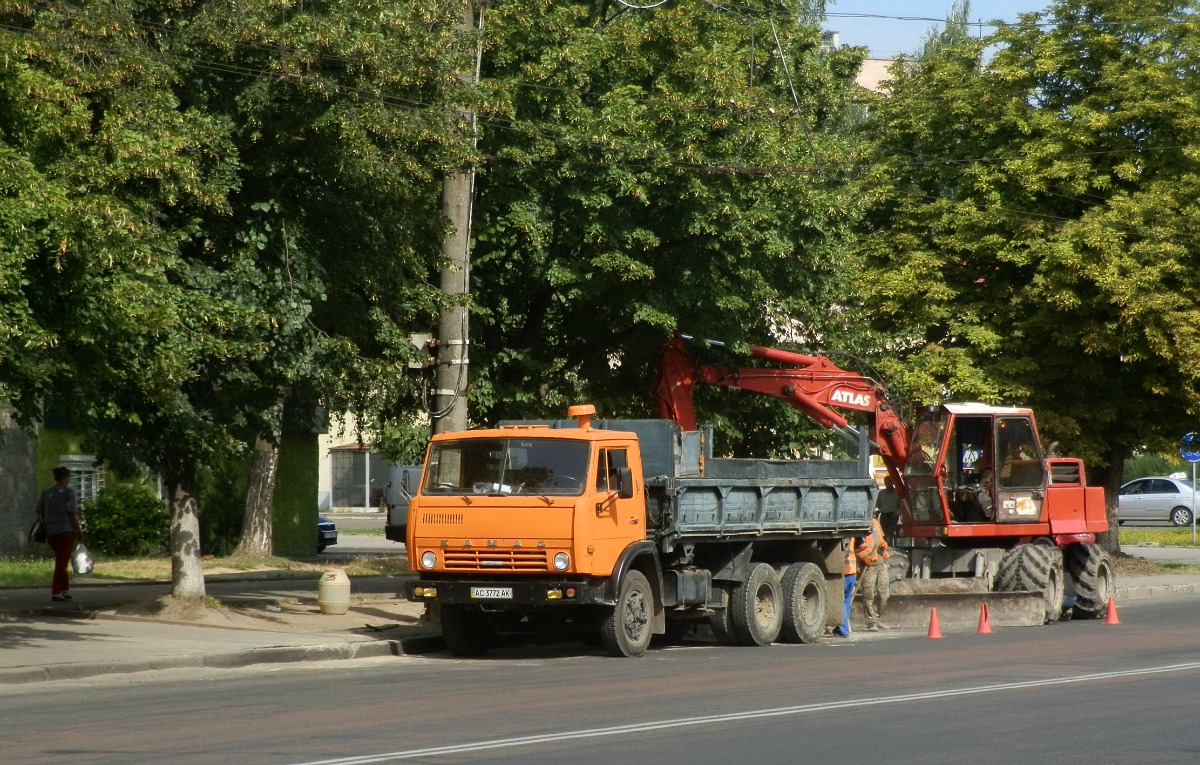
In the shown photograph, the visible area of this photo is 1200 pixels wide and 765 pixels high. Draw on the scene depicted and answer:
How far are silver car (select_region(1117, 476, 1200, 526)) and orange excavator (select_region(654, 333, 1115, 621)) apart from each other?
33448mm

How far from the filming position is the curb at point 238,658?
14.0m

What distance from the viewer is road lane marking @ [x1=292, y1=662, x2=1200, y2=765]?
9.27 metres

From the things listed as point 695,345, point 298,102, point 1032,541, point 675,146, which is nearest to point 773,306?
point 695,345

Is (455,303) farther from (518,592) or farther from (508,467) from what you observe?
(518,592)

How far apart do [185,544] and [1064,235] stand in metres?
17.6

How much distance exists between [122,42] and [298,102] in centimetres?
206

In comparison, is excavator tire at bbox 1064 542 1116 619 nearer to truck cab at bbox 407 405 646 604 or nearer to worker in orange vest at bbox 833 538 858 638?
worker in orange vest at bbox 833 538 858 638

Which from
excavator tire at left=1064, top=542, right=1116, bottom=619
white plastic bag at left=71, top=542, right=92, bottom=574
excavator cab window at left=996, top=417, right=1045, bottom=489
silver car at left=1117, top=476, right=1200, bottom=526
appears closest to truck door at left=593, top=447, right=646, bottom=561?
excavator cab window at left=996, top=417, right=1045, bottom=489

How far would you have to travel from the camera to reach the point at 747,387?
23.2m

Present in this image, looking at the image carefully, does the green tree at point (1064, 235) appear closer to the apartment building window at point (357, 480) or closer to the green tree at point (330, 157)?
the green tree at point (330, 157)

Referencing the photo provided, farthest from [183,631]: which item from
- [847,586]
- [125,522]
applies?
[125,522]

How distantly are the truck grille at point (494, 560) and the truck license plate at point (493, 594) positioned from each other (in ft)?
0.70

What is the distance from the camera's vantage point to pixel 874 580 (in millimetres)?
20625

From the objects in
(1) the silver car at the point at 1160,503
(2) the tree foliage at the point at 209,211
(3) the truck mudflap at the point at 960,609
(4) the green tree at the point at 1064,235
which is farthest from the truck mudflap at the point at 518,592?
(1) the silver car at the point at 1160,503
